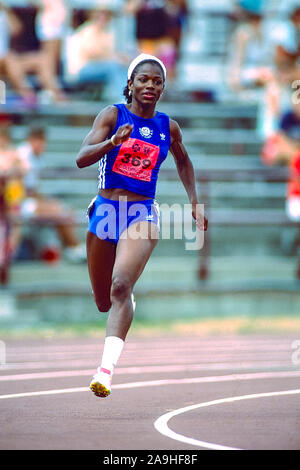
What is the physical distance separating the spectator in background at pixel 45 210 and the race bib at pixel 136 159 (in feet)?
20.4

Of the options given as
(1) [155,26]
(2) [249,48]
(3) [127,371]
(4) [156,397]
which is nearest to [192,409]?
(4) [156,397]

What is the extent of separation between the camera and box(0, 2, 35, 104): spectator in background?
1689 centimetres

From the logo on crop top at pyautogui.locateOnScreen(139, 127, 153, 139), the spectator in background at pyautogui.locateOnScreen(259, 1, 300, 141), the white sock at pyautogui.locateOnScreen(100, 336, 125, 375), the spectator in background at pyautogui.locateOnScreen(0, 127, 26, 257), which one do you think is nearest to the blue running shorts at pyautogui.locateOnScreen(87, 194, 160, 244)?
the logo on crop top at pyautogui.locateOnScreen(139, 127, 153, 139)

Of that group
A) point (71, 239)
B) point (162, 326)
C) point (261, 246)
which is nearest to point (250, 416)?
point (162, 326)

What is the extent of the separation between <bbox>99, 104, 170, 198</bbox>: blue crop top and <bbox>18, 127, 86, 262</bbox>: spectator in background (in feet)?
20.2

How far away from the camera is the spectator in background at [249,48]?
18812 millimetres

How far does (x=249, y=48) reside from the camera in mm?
18938

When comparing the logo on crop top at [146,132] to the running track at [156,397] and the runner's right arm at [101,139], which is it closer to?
the runner's right arm at [101,139]

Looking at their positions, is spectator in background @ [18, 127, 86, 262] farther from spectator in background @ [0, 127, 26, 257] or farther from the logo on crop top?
the logo on crop top

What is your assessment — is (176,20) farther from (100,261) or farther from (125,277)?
(125,277)

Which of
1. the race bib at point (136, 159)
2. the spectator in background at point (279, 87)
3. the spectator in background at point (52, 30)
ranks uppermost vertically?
the spectator in background at point (52, 30)

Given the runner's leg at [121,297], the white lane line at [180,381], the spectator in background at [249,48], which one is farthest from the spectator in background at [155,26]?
the runner's leg at [121,297]

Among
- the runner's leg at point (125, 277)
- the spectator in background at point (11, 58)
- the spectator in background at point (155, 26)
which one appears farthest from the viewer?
the spectator in background at point (155, 26)

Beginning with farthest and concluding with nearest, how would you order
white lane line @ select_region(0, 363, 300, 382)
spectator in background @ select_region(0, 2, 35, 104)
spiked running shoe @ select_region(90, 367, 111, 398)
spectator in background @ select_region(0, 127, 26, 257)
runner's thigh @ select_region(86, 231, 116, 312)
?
spectator in background @ select_region(0, 2, 35, 104)
spectator in background @ select_region(0, 127, 26, 257)
white lane line @ select_region(0, 363, 300, 382)
runner's thigh @ select_region(86, 231, 116, 312)
spiked running shoe @ select_region(90, 367, 111, 398)
